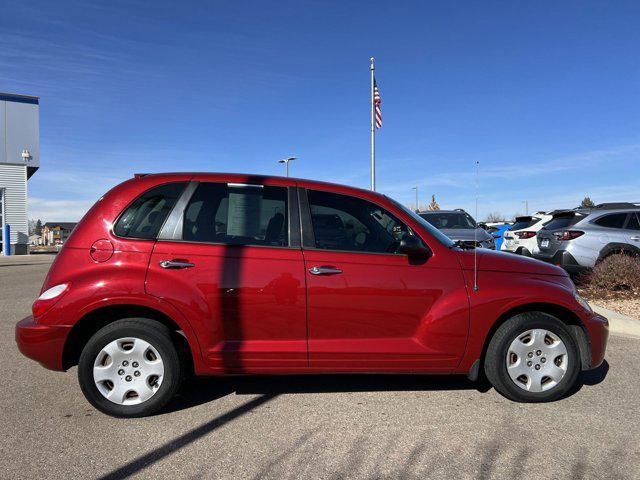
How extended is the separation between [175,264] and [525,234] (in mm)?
9791

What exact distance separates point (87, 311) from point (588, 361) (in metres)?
3.99

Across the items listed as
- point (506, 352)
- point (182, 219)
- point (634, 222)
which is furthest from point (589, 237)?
point (182, 219)

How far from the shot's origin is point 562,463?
9.98ft

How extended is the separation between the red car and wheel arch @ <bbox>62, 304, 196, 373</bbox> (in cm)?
1

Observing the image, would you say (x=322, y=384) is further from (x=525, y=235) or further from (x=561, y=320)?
(x=525, y=235)

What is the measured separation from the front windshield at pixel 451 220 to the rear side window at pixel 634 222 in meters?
3.70

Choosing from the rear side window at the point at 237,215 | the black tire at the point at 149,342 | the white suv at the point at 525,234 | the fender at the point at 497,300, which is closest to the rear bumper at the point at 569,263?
the white suv at the point at 525,234

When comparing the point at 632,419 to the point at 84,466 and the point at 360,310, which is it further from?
the point at 84,466

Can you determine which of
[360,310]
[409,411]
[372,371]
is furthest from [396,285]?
[409,411]

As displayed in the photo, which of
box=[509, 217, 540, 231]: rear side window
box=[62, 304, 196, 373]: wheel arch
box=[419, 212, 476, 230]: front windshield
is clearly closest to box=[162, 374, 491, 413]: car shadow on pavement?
box=[62, 304, 196, 373]: wheel arch

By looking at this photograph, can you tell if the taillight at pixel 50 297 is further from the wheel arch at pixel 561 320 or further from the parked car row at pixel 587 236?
the parked car row at pixel 587 236

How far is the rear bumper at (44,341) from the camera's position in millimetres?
3650

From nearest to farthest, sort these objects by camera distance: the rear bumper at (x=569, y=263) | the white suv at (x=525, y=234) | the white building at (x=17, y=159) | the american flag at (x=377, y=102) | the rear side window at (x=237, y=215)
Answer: the rear side window at (x=237, y=215), the rear bumper at (x=569, y=263), the white suv at (x=525, y=234), the american flag at (x=377, y=102), the white building at (x=17, y=159)

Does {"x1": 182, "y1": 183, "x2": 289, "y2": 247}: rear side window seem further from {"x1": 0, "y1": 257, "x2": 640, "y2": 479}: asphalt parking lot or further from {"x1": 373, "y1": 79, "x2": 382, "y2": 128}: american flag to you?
{"x1": 373, "y1": 79, "x2": 382, "y2": 128}: american flag
